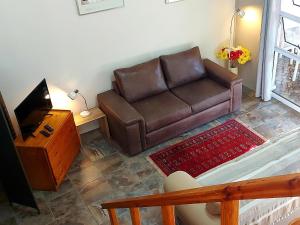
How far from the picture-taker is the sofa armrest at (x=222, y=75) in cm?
446

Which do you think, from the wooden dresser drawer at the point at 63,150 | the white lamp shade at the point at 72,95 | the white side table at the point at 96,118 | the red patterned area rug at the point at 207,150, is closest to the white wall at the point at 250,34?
the red patterned area rug at the point at 207,150

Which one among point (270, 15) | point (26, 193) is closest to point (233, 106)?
point (270, 15)

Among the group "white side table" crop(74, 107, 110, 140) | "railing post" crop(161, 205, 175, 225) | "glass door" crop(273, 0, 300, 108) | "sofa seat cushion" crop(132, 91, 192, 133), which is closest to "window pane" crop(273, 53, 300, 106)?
"glass door" crop(273, 0, 300, 108)

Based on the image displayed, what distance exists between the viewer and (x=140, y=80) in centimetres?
436

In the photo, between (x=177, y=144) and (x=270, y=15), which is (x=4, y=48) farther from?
(x=270, y=15)

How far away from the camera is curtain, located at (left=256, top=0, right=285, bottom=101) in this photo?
4.36m

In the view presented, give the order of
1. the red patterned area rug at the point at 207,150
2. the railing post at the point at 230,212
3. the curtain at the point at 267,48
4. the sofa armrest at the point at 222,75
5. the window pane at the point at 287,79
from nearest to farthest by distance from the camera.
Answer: the railing post at the point at 230,212, the red patterned area rug at the point at 207,150, the curtain at the point at 267,48, the sofa armrest at the point at 222,75, the window pane at the point at 287,79

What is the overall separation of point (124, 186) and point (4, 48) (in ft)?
6.70

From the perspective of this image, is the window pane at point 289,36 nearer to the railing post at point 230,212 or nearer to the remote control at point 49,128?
the remote control at point 49,128

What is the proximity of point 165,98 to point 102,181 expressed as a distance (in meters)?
1.37

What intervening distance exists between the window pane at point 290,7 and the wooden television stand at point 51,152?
10.3 ft

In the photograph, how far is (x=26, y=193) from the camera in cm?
327

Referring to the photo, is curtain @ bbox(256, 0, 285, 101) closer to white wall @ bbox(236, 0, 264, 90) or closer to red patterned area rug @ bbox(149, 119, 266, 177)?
white wall @ bbox(236, 0, 264, 90)

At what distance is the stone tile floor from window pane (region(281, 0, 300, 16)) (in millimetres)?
1304
